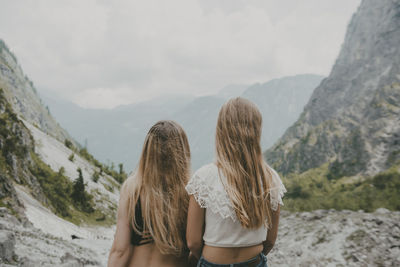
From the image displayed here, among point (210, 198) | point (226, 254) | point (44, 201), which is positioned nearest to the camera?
point (210, 198)

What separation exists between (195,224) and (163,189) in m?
0.55

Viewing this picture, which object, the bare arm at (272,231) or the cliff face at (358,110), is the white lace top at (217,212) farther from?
the cliff face at (358,110)

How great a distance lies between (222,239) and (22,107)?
466 ft

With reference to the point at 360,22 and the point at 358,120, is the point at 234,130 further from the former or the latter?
the point at 360,22

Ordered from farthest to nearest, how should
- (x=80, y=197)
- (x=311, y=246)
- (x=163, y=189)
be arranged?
(x=80, y=197)
(x=311, y=246)
(x=163, y=189)

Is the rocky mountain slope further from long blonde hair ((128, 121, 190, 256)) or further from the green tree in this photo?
long blonde hair ((128, 121, 190, 256))

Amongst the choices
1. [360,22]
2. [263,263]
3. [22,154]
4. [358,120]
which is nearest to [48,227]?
[22,154]

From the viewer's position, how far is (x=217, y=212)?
2.94m

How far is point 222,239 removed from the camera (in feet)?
9.77

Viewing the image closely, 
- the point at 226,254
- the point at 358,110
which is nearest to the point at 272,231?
the point at 226,254

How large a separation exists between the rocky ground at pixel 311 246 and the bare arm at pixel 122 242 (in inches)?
228

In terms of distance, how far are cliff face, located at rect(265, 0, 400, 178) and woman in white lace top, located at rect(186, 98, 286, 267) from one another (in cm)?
7299

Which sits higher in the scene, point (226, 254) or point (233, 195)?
point (233, 195)

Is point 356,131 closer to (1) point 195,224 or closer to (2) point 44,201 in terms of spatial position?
(2) point 44,201
